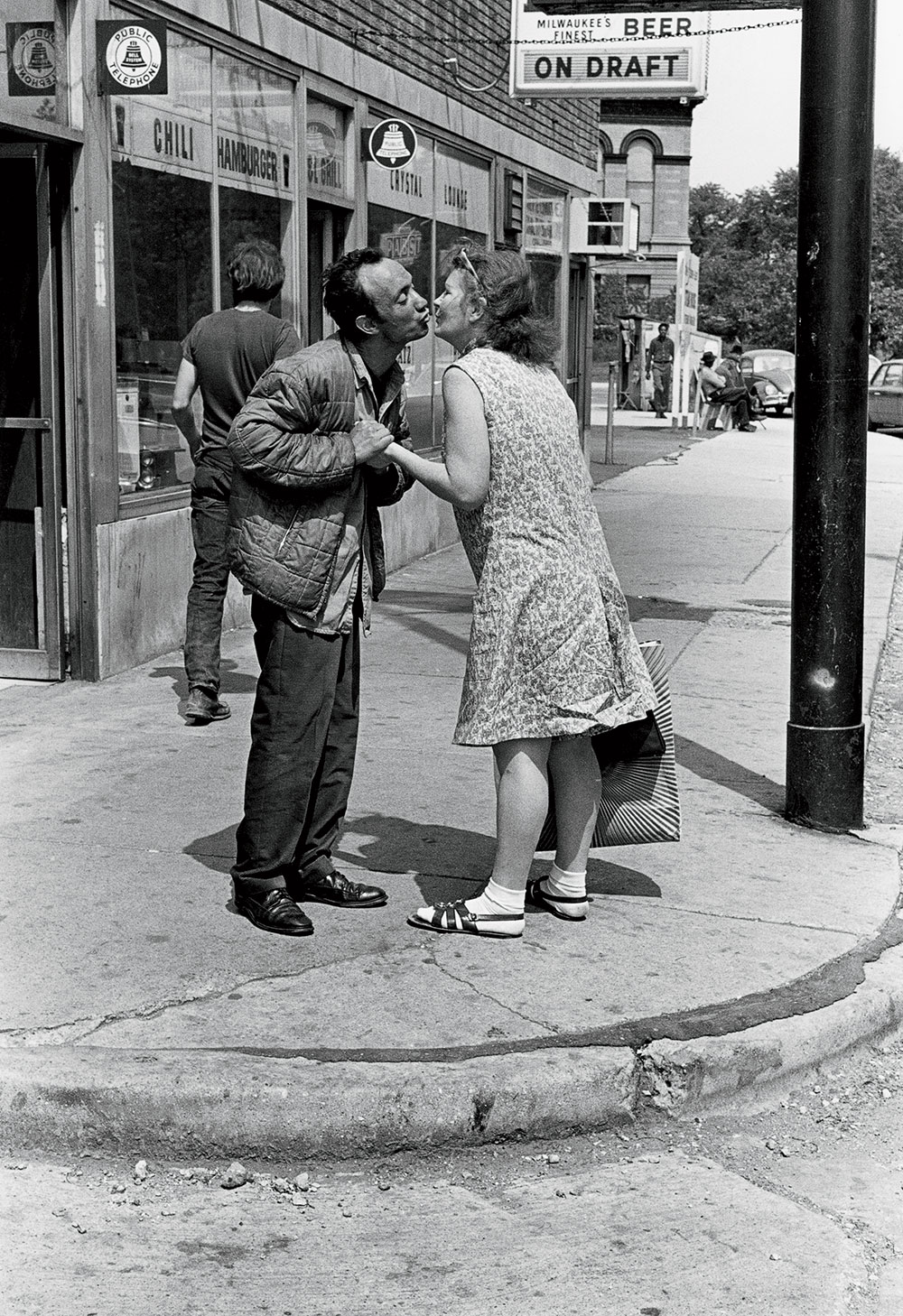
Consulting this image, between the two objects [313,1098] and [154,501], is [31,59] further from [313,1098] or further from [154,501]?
[313,1098]

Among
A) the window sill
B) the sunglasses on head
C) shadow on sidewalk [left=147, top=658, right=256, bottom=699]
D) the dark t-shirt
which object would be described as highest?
the sunglasses on head

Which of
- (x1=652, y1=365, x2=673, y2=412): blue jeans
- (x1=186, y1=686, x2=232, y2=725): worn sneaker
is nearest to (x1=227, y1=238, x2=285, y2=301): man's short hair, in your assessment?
(x1=186, y1=686, x2=232, y2=725): worn sneaker

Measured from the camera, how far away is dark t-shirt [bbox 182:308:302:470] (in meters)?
7.55

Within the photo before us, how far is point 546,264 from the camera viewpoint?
754 inches

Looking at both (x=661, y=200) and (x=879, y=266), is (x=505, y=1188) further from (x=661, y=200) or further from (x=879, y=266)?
(x=879, y=266)

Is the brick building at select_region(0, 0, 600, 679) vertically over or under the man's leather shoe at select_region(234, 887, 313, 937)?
over

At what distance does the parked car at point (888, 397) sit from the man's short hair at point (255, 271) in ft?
89.8

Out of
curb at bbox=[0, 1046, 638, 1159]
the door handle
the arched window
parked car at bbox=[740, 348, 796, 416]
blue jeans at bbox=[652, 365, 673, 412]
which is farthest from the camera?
the arched window

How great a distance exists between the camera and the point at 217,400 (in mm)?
7617

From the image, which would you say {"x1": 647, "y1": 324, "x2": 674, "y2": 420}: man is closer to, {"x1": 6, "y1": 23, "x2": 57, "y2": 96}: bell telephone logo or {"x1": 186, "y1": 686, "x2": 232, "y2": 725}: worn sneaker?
{"x1": 6, "y1": 23, "x2": 57, "y2": 96}: bell telephone logo

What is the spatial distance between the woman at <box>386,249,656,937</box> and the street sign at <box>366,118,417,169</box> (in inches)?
305

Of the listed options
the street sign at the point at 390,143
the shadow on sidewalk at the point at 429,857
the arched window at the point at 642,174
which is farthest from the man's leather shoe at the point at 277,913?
the arched window at the point at 642,174

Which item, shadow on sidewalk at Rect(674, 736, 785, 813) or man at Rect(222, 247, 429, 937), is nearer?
man at Rect(222, 247, 429, 937)

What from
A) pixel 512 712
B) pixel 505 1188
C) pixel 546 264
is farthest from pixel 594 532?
pixel 546 264
